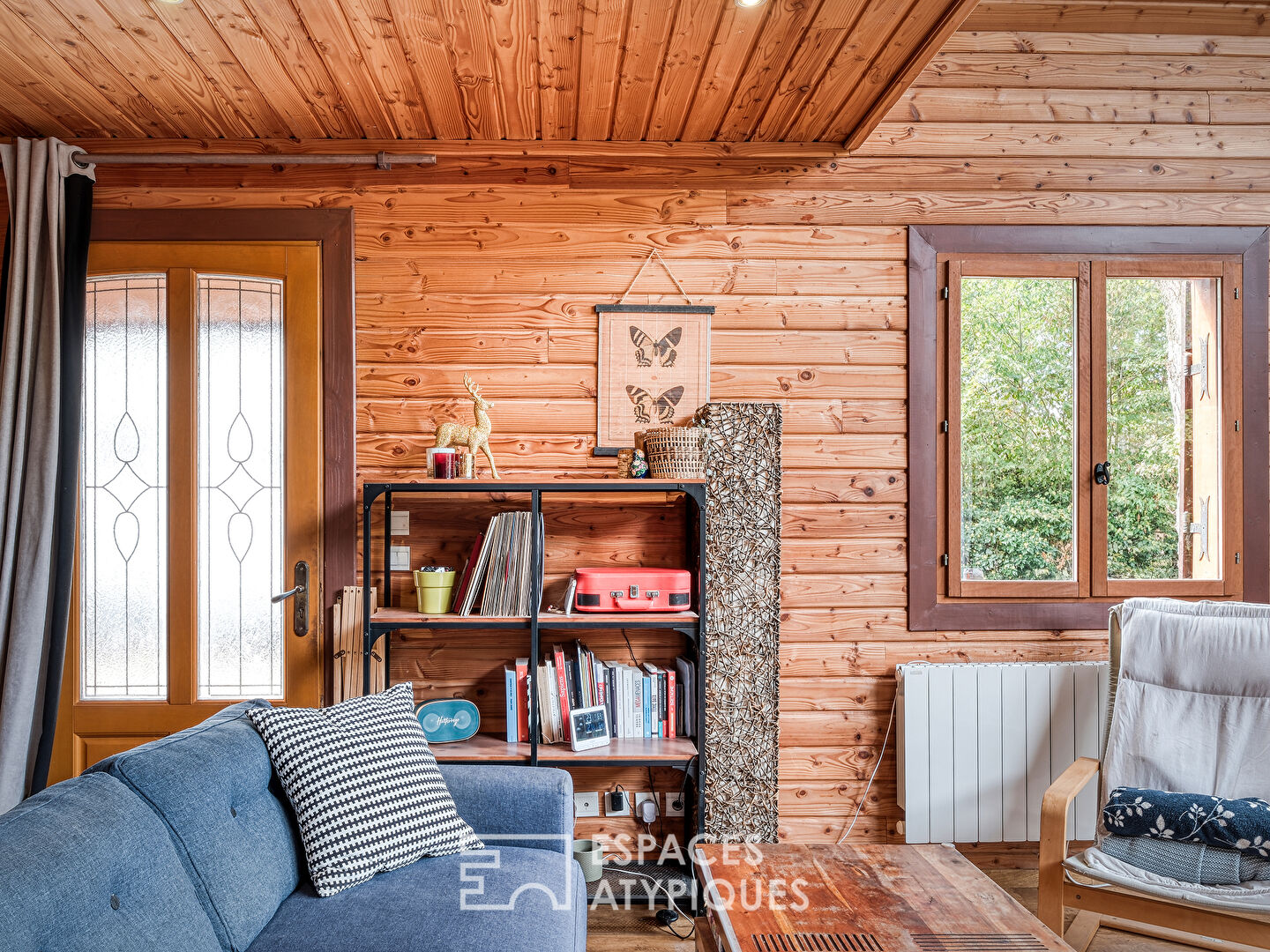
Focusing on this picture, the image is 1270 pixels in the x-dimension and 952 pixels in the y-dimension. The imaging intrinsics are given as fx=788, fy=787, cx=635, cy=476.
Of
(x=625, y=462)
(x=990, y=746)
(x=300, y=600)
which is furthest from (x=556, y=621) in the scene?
(x=990, y=746)

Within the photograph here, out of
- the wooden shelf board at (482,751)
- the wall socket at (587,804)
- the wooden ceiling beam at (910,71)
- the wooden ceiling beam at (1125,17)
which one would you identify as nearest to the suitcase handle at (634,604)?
the wooden shelf board at (482,751)

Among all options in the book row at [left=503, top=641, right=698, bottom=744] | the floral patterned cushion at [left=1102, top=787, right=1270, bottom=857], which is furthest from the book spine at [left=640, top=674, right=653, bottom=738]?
the floral patterned cushion at [left=1102, top=787, right=1270, bottom=857]

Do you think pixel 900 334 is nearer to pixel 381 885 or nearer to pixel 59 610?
pixel 381 885

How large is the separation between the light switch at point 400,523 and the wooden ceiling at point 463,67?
1316 millimetres

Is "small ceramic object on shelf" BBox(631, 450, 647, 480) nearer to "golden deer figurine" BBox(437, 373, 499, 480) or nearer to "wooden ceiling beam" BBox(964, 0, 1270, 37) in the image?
"golden deer figurine" BBox(437, 373, 499, 480)

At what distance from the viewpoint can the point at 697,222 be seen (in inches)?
112

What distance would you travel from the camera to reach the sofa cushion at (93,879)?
1060mm

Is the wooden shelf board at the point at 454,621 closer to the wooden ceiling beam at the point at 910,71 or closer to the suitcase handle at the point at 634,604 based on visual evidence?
the suitcase handle at the point at 634,604

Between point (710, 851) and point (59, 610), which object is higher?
point (59, 610)

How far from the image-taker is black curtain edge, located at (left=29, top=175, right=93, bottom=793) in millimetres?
2580

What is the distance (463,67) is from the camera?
7.52 feet

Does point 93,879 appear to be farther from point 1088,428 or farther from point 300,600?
point 1088,428

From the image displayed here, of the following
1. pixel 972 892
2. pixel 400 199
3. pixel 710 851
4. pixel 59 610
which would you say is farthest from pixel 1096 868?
pixel 59 610

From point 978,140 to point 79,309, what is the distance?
321 centimetres
